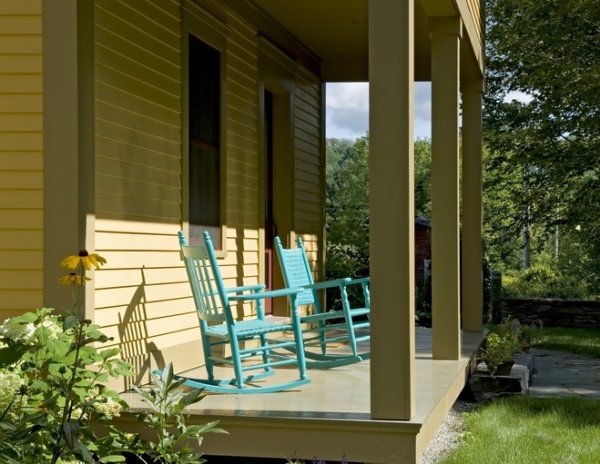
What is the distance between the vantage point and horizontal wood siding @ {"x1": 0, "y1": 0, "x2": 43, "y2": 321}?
17.1 ft

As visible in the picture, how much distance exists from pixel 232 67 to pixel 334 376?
102 inches

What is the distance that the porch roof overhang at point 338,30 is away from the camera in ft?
26.6

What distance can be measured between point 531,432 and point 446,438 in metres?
0.54

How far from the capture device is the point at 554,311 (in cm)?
1667

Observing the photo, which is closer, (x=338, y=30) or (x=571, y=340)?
(x=338, y=30)

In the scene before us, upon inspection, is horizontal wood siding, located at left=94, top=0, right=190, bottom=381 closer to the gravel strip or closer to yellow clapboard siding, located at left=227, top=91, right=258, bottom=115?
yellow clapboard siding, located at left=227, top=91, right=258, bottom=115

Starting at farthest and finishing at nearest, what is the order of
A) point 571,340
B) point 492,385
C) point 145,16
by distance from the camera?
point 571,340 < point 492,385 < point 145,16

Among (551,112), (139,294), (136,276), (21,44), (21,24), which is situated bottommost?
(139,294)

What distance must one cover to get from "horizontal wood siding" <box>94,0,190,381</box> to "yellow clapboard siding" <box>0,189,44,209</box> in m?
0.32

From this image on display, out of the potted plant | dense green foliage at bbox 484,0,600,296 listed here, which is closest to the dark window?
the potted plant

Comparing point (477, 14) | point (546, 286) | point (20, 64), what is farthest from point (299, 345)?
point (546, 286)

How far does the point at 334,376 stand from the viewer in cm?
644

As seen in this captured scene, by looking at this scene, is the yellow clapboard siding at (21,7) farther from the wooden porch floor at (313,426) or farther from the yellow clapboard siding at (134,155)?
the wooden porch floor at (313,426)

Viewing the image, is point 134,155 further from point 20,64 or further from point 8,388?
point 8,388
